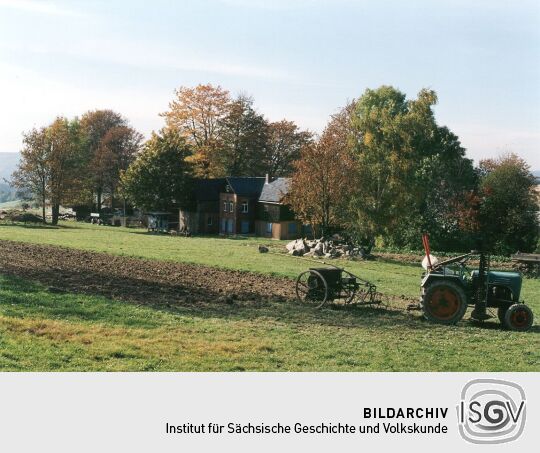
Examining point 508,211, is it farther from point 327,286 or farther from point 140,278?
point 140,278

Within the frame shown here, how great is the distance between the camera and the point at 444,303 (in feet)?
40.5

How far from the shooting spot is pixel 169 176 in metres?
48.3

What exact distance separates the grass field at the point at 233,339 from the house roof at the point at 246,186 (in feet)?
115

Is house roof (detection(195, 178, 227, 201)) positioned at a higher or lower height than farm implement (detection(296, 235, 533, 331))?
higher

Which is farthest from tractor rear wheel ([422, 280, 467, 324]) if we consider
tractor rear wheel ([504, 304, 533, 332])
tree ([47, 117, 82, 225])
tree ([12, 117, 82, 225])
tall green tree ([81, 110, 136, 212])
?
tall green tree ([81, 110, 136, 212])

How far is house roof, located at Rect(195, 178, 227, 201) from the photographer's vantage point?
49.6 meters

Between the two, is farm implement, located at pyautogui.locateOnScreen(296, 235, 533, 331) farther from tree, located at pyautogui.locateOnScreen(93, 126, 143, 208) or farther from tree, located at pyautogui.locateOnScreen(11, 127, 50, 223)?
tree, located at pyautogui.locateOnScreen(93, 126, 143, 208)

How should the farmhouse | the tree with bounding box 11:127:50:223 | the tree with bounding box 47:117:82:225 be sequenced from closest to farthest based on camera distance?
the tree with bounding box 11:127:50:223 → the tree with bounding box 47:117:82:225 → the farmhouse

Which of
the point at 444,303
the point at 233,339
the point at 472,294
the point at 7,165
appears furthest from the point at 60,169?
the point at 472,294

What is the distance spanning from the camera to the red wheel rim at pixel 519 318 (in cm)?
1210

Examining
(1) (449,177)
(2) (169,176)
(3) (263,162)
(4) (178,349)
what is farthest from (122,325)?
(3) (263,162)

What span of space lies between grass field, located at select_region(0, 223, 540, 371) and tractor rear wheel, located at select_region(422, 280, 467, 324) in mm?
326

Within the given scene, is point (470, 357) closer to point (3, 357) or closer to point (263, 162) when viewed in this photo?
point (3, 357)
